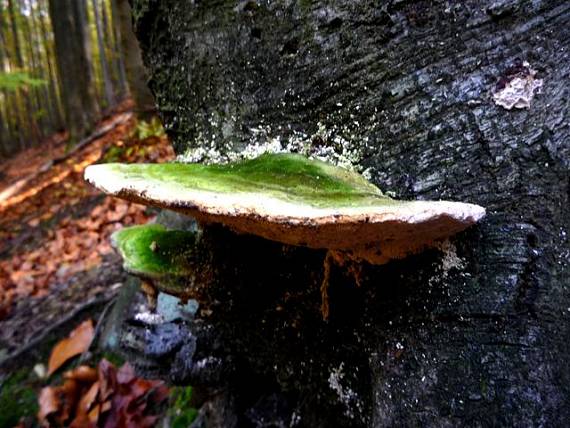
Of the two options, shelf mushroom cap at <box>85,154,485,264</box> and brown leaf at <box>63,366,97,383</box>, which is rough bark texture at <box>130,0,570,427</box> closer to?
shelf mushroom cap at <box>85,154,485,264</box>

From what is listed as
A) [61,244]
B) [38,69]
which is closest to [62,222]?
[61,244]

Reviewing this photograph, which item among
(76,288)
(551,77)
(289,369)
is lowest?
(76,288)

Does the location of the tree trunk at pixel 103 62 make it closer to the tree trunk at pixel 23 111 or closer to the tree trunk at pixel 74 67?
the tree trunk at pixel 23 111

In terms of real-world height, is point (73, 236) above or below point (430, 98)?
below

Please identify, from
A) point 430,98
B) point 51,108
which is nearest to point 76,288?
point 430,98

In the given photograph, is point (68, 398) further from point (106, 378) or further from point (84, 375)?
point (106, 378)

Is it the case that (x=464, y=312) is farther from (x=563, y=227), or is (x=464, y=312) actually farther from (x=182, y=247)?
(x=182, y=247)
